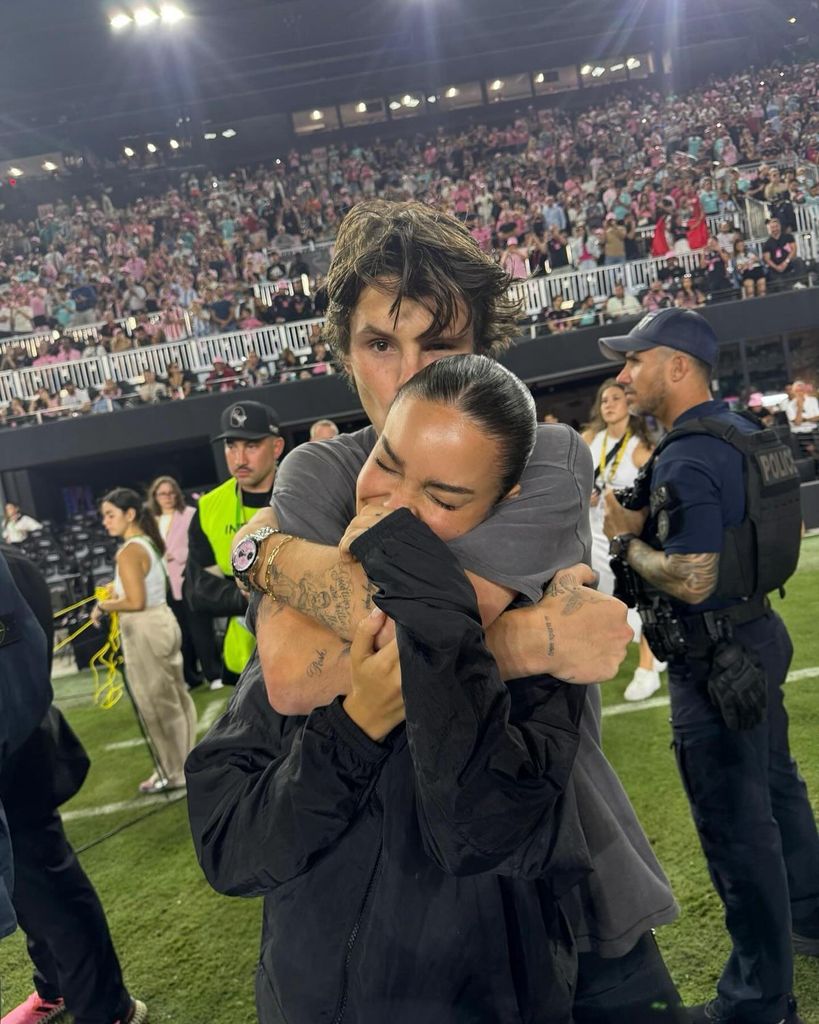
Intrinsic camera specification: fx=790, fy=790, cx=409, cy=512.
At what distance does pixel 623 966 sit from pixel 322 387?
13.4 metres

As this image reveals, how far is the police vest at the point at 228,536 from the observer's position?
390cm

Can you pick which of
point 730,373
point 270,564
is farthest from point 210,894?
point 730,373

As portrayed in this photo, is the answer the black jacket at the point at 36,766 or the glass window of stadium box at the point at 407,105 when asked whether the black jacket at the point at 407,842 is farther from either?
the glass window of stadium box at the point at 407,105

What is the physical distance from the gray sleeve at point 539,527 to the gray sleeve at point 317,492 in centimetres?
25

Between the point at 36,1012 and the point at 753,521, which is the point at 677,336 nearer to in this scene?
the point at 753,521

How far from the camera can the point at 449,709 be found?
0.88m

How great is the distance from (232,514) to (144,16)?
79.0 ft

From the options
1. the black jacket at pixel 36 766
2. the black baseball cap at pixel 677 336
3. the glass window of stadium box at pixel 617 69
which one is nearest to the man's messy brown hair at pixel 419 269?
the black baseball cap at pixel 677 336

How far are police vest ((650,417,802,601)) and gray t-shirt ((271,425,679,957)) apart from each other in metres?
1.30

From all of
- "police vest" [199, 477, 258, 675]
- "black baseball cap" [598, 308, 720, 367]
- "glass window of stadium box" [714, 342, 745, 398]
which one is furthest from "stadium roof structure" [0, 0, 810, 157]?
"black baseball cap" [598, 308, 720, 367]

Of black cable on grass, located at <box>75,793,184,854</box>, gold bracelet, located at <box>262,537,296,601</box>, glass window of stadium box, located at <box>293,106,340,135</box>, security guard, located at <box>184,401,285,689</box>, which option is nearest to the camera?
gold bracelet, located at <box>262,537,296,601</box>

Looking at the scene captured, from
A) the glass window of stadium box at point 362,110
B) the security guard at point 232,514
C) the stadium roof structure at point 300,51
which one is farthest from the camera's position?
the glass window of stadium box at point 362,110

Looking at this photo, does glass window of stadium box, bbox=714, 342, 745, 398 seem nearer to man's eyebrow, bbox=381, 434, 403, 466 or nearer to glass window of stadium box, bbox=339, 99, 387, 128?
man's eyebrow, bbox=381, 434, 403, 466

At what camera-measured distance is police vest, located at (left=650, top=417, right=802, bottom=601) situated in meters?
2.48
